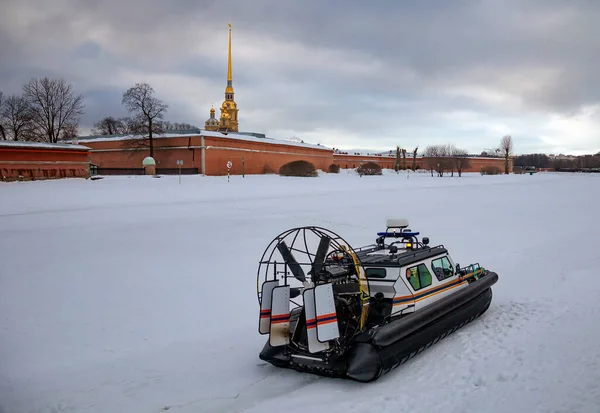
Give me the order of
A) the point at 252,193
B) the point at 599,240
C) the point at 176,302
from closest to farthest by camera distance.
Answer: the point at 176,302, the point at 599,240, the point at 252,193

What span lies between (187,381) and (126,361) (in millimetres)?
1696

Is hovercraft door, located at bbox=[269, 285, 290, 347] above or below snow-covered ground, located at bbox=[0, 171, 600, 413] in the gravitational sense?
above

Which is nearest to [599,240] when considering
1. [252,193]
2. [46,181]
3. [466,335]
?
[466,335]

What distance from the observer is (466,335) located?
9789 mm

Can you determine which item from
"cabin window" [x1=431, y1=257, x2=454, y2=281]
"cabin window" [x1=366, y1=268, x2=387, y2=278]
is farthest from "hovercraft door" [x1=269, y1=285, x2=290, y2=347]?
"cabin window" [x1=431, y1=257, x2=454, y2=281]

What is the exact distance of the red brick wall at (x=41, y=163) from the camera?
123 ft

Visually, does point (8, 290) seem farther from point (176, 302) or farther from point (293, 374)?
point (293, 374)

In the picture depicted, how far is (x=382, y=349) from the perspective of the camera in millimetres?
7711

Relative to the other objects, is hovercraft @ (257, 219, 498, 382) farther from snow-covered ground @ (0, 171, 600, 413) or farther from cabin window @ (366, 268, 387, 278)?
snow-covered ground @ (0, 171, 600, 413)

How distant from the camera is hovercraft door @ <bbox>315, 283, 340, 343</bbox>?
294 inches

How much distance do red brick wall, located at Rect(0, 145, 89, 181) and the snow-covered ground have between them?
13.7 m

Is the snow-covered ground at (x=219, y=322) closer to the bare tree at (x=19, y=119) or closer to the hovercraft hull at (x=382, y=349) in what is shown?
the hovercraft hull at (x=382, y=349)

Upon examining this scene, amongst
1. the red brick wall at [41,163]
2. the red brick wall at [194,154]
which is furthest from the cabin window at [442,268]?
the red brick wall at [194,154]

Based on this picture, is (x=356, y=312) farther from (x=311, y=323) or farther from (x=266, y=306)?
(x=266, y=306)
